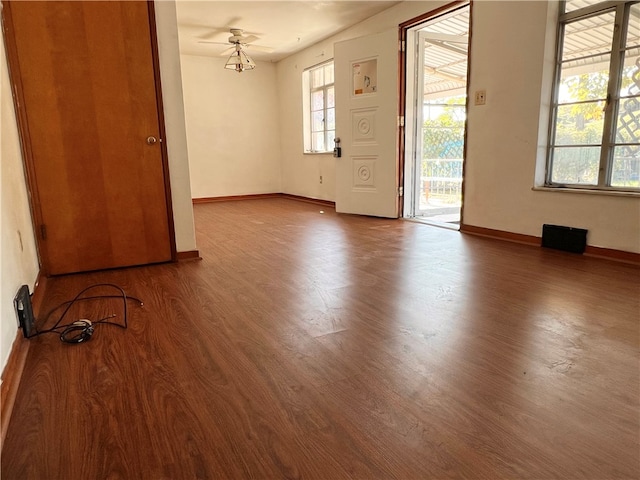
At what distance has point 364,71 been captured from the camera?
16.0ft

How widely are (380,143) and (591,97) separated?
2.16m

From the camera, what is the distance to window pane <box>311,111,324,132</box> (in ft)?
21.5

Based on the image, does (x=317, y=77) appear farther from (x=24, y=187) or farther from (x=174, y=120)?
(x=24, y=187)

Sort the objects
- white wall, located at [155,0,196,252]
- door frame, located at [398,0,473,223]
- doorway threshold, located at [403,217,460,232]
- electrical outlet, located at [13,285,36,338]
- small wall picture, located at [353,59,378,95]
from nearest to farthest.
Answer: electrical outlet, located at [13,285,36,338]
white wall, located at [155,0,196,252]
door frame, located at [398,0,473,223]
doorway threshold, located at [403,217,460,232]
small wall picture, located at [353,59,378,95]

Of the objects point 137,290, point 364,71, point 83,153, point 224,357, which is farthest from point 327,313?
point 364,71

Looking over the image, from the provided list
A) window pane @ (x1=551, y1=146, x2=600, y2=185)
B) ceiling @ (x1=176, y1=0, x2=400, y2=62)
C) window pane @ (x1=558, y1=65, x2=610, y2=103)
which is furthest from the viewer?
ceiling @ (x1=176, y1=0, x2=400, y2=62)

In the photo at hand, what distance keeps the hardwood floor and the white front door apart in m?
2.28

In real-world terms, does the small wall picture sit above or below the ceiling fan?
below

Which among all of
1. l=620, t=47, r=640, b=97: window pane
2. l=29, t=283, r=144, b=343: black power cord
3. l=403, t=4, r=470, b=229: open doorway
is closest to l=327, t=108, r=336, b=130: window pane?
l=403, t=4, r=470, b=229: open doorway

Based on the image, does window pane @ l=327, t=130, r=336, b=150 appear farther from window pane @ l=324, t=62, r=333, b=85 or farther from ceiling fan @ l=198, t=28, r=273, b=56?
ceiling fan @ l=198, t=28, r=273, b=56

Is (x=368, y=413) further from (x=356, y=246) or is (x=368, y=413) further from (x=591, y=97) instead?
(x=591, y=97)

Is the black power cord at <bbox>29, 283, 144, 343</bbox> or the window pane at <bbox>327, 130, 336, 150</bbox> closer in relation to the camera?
the black power cord at <bbox>29, 283, 144, 343</bbox>

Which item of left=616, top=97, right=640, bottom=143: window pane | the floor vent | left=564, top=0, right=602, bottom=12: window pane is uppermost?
left=564, top=0, right=602, bottom=12: window pane

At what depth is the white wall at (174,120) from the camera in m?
2.88
